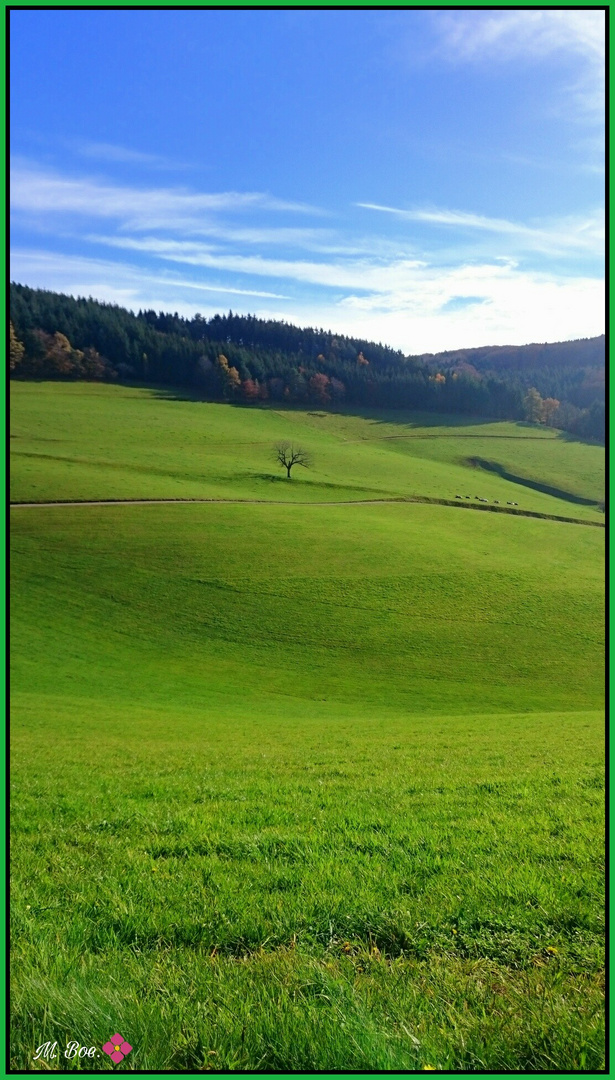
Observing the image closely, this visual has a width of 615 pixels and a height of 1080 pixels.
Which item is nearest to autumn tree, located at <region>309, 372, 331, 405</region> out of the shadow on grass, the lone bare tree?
the lone bare tree

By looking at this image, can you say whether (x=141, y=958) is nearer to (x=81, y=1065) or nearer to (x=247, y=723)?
(x=81, y=1065)

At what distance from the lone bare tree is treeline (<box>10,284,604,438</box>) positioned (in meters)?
48.0

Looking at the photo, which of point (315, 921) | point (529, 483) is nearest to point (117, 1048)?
point (315, 921)

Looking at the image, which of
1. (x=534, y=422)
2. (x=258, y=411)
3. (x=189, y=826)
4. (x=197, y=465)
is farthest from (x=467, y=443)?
(x=189, y=826)

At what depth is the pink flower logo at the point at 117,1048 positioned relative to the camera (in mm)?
3218

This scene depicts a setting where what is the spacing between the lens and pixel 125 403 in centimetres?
13138

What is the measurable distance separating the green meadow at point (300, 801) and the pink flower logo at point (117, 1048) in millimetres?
36

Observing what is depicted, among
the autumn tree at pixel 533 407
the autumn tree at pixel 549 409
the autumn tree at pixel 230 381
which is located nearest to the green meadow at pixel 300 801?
the autumn tree at pixel 230 381

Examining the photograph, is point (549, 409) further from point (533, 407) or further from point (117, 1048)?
point (117, 1048)

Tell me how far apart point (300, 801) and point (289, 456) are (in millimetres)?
95585

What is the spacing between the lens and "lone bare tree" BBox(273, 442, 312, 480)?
97812 millimetres

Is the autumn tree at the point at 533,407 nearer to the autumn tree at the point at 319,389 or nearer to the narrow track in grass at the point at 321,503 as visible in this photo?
the autumn tree at the point at 319,389

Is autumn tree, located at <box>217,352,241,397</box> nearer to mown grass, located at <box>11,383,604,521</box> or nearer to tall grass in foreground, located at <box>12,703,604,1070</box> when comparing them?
mown grass, located at <box>11,383,604,521</box>

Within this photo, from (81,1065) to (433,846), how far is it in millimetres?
4574
